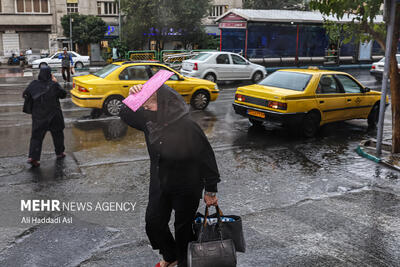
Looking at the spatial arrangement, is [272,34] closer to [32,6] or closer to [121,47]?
[121,47]

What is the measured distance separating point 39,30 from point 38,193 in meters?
37.8

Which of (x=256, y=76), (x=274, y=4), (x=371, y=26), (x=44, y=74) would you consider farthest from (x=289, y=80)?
(x=274, y=4)

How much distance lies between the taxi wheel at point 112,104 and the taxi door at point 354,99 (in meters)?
5.75

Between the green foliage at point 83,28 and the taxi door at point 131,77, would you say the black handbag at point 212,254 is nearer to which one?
the taxi door at point 131,77

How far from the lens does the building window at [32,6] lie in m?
39.2

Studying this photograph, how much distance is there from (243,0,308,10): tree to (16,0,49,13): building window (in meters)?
20.5

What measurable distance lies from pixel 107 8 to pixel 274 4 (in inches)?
690

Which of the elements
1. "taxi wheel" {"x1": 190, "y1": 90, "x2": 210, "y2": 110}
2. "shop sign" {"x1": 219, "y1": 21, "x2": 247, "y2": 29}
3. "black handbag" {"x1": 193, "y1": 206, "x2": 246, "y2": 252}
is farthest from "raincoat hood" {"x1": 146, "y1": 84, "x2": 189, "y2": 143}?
"shop sign" {"x1": 219, "y1": 21, "x2": 247, "y2": 29}

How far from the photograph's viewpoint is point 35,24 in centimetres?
3959

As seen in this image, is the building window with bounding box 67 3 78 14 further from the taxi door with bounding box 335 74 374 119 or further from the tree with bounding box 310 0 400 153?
the tree with bounding box 310 0 400 153

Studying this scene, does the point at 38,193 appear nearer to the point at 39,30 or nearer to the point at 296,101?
the point at 296,101

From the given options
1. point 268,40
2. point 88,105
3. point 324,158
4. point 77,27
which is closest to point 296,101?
point 324,158

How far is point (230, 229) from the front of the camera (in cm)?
349

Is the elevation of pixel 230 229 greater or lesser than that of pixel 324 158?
greater
